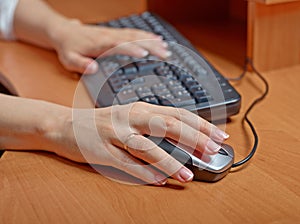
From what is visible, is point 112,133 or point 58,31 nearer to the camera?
point 112,133

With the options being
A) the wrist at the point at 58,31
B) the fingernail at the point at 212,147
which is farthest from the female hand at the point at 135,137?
the wrist at the point at 58,31

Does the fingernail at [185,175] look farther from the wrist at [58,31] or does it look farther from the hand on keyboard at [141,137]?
the wrist at [58,31]

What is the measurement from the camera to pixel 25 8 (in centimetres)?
102

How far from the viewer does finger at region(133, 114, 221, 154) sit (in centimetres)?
55

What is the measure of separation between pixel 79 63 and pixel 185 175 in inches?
15.0

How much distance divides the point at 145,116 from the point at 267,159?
6.2 inches

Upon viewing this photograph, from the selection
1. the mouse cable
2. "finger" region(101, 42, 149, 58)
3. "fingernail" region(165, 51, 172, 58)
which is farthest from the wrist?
the mouse cable

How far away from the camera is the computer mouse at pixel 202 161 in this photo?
55 centimetres

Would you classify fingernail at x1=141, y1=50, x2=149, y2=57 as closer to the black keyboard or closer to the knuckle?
the black keyboard

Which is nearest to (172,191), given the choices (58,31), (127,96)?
(127,96)

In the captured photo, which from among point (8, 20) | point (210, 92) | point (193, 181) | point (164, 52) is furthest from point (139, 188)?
point (8, 20)

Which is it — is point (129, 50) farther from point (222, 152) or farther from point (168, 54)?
point (222, 152)

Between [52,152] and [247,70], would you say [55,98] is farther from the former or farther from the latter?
[247,70]

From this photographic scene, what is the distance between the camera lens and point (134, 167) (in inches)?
22.2
